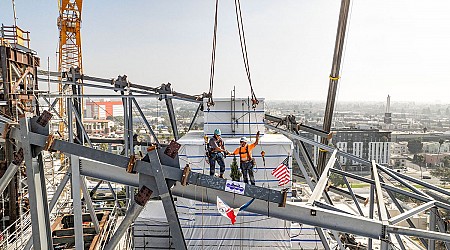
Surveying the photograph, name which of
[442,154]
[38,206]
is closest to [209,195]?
[38,206]

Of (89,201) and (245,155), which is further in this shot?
(245,155)

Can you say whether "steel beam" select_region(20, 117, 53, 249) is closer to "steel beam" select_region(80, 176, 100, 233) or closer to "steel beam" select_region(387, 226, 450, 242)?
"steel beam" select_region(80, 176, 100, 233)

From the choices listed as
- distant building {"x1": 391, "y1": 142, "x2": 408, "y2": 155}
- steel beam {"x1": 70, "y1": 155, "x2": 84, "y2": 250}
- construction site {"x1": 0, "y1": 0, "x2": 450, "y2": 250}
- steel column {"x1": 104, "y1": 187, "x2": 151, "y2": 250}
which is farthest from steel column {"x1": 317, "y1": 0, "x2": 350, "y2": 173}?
distant building {"x1": 391, "y1": 142, "x2": 408, "y2": 155}

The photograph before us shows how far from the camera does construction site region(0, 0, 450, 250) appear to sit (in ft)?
22.8

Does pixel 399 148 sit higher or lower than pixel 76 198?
lower

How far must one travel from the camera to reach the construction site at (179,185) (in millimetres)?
6953

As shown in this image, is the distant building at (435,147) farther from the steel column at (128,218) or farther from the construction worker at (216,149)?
the steel column at (128,218)

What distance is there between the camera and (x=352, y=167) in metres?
78.8

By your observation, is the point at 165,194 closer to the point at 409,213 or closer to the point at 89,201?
the point at 89,201

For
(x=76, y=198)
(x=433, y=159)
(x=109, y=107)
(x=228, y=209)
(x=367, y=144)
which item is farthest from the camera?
(x=433, y=159)

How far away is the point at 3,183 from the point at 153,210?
12003mm

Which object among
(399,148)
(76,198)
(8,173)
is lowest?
(399,148)

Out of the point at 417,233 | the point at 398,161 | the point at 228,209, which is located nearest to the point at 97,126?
the point at 228,209

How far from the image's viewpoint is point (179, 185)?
7.27 meters
